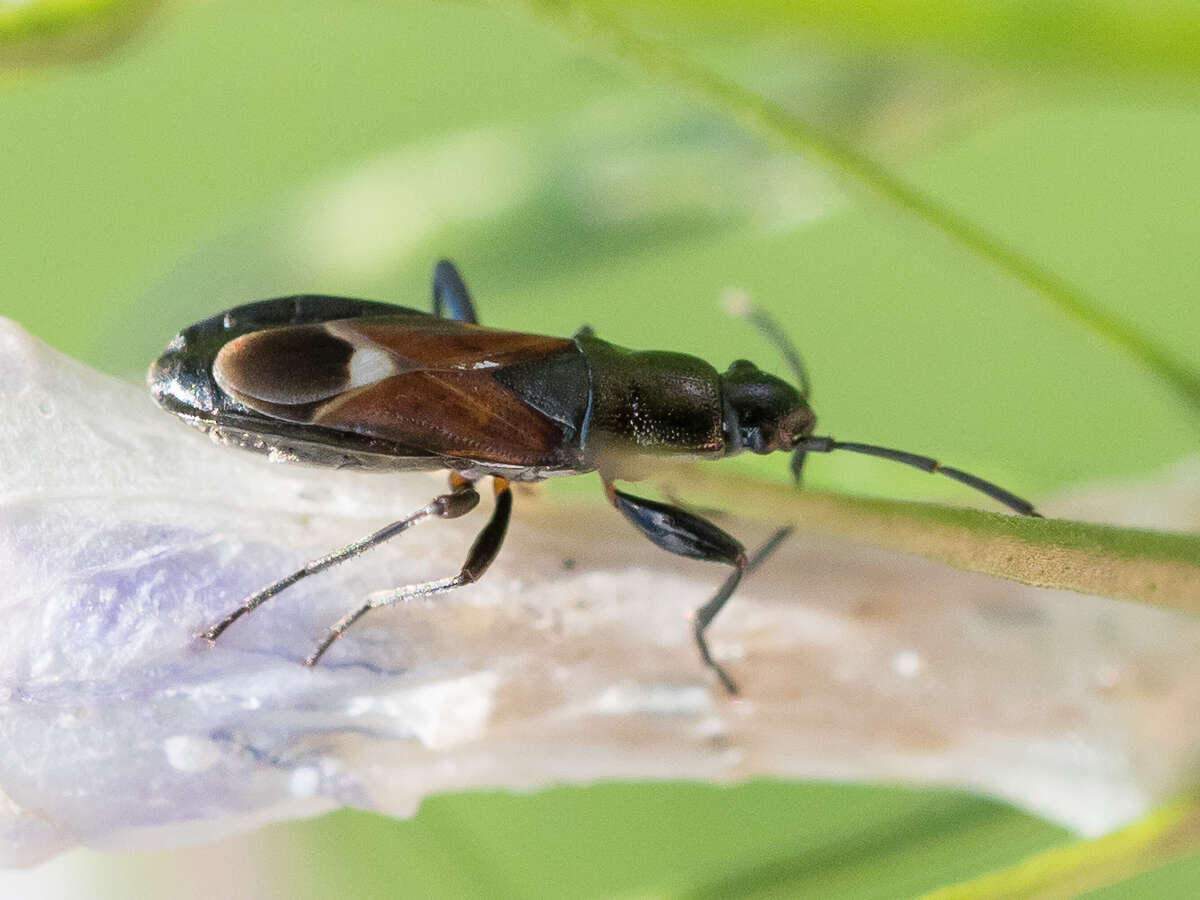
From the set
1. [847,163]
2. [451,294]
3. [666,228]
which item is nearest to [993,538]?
[847,163]

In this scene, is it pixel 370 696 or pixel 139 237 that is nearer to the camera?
pixel 370 696

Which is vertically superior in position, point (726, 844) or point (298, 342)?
point (298, 342)

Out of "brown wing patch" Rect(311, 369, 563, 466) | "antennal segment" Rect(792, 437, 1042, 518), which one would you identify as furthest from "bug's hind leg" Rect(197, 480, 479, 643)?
"antennal segment" Rect(792, 437, 1042, 518)

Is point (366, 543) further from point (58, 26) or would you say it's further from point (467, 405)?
point (58, 26)

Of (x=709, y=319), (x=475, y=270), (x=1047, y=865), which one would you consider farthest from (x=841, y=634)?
(x=709, y=319)

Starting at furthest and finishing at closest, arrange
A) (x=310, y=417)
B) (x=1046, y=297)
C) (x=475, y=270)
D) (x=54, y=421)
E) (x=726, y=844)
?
(x=726, y=844) < (x=475, y=270) < (x=310, y=417) < (x=54, y=421) < (x=1046, y=297)

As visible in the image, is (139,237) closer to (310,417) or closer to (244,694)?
(310,417)

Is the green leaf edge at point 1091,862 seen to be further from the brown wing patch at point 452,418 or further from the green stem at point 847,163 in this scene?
the brown wing patch at point 452,418

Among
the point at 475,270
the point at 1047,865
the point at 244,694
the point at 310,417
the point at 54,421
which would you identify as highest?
the point at 475,270
